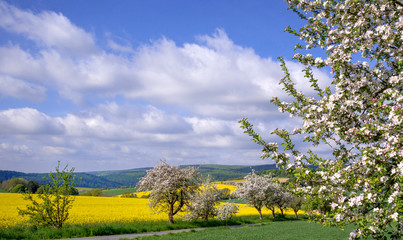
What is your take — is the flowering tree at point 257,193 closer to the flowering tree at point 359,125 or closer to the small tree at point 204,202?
the small tree at point 204,202

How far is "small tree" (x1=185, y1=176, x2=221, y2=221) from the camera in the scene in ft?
99.7

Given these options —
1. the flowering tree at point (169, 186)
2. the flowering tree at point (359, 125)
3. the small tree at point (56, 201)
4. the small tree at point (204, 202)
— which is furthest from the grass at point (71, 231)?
the flowering tree at point (359, 125)

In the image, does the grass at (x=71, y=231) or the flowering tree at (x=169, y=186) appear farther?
the flowering tree at (x=169, y=186)

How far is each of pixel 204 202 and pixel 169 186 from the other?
4312 millimetres

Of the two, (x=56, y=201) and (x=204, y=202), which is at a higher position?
(x=56, y=201)

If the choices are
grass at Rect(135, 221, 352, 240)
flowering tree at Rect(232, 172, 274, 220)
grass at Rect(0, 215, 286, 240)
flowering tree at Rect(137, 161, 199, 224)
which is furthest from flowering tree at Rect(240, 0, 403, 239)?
flowering tree at Rect(232, 172, 274, 220)

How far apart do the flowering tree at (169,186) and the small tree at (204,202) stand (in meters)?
0.75

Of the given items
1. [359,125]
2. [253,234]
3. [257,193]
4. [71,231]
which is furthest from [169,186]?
[359,125]

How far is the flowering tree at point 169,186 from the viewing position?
29.2 meters

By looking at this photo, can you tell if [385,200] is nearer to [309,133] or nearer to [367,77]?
[309,133]

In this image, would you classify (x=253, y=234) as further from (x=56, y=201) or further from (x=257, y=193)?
(x=257, y=193)

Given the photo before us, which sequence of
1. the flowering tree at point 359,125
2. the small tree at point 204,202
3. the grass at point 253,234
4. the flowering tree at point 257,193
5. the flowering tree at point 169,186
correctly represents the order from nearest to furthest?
the flowering tree at point 359,125 < the grass at point 253,234 < the flowering tree at point 169,186 < the small tree at point 204,202 < the flowering tree at point 257,193

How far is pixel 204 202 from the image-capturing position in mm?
30469

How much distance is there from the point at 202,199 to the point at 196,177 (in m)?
2.39
